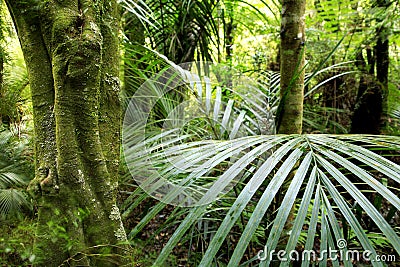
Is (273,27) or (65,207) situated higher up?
(273,27)

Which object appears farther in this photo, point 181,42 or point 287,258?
point 181,42

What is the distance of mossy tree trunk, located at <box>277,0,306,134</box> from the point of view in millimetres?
1011

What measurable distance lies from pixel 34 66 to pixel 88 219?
1.22 feet

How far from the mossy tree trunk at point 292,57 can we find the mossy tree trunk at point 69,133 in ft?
1.94

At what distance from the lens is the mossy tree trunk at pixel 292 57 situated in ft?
3.32

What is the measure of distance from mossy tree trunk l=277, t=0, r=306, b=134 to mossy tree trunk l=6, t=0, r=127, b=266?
0.59m

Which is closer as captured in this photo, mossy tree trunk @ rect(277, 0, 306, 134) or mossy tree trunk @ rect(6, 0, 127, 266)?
mossy tree trunk @ rect(6, 0, 127, 266)

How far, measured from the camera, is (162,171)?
76cm

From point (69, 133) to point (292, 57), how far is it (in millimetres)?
728

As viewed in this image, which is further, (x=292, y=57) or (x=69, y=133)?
(x=292, y=57)

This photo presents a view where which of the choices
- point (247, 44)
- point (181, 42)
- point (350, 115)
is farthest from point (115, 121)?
point (247, 44)

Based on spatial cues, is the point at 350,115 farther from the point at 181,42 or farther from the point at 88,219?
the point at 88,219

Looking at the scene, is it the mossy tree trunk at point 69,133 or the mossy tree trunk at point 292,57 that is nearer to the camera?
the mossy tree trunk at point 69,133

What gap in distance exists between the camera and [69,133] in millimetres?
677
